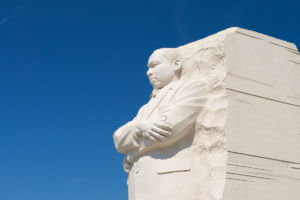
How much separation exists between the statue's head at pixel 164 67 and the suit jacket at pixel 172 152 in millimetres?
378

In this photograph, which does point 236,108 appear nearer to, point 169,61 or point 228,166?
point 228,166

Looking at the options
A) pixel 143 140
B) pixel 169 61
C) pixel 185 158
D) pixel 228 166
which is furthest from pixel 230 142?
pixel 169 61

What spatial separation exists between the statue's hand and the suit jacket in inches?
2.4

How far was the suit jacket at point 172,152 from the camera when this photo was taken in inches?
206

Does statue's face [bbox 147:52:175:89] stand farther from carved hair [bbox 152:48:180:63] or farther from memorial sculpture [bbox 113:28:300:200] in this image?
memorial sculpture [bbox 113:28:300:200]

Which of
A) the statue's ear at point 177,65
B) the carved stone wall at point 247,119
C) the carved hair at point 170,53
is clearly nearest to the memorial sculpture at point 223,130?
the carved stone wall at point 247,119

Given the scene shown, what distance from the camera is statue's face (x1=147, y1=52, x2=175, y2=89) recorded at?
612cm

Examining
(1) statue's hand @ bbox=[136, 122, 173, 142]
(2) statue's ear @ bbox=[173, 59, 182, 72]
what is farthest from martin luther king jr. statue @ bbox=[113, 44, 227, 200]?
(2) statue's ear @ bbox=[173, 59, 182, 72]

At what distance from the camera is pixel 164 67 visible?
6.11 m

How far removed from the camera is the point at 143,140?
18.0 ft

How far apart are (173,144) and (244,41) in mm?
1574

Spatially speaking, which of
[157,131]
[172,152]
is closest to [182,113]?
[157,131]

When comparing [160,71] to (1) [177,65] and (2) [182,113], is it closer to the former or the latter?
(1) [177,65]

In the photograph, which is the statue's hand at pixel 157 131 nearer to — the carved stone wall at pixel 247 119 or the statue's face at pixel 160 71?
the carved stone wall at pixel 247 119
